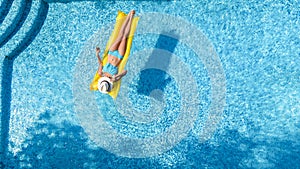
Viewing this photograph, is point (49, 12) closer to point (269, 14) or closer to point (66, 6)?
point (66, 6)

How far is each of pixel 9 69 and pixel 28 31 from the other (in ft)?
2.37

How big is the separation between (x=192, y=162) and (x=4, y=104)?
322 cm

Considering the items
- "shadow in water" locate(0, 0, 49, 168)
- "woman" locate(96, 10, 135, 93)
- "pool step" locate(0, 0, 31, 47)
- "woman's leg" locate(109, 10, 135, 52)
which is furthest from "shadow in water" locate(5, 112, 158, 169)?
"pool step" locate(0, 0, 31, 47)

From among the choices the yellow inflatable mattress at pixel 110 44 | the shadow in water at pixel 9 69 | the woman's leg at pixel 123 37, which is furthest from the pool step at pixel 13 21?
the woman's leg at pixel 123 37

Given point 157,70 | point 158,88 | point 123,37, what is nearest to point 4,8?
point 123,37

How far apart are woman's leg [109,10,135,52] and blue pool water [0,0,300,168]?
0.34 metres

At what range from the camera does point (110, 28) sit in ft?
20.1

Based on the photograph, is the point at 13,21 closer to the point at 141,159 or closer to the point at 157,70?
the point at 157,70

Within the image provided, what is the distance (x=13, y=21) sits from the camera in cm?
611

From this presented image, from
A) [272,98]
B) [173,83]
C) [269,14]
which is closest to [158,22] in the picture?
[173,83]

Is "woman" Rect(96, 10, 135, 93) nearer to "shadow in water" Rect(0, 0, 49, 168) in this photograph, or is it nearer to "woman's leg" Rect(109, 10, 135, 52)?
"woman's leg" Rect(109, 10, 135, 52)

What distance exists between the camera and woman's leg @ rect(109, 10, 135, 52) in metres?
5.58

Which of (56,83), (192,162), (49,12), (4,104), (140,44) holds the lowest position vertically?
(192,162)

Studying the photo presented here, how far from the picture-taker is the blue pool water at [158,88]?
5789 mm
